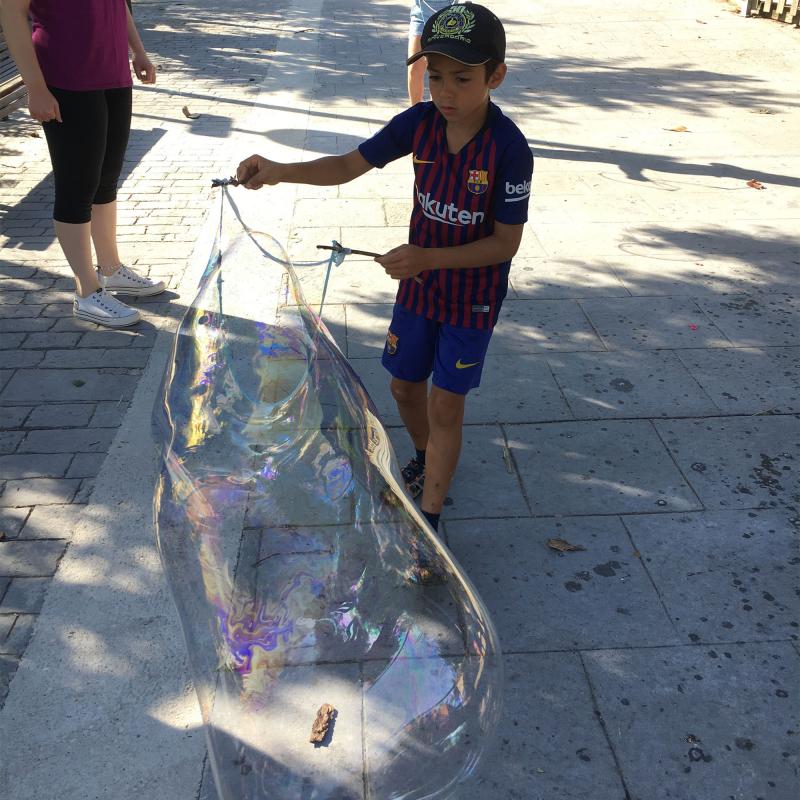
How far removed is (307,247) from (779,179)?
3.67 metres

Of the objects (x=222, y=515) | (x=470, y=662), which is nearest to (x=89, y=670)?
(x=222, y=515)

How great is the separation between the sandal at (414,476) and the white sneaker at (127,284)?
2061 millimetres

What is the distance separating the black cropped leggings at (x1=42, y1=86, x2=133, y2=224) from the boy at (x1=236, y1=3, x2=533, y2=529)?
5.48ft

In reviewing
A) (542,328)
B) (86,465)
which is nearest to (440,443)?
(86,465)

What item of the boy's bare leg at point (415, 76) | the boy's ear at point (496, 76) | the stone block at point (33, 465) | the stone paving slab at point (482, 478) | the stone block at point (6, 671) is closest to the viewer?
the boy's ear at point (496, 76)

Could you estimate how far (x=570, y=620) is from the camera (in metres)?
2.67

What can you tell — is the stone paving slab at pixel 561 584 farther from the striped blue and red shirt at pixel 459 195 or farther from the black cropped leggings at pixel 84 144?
the black cropped leggings at pixel 84 144

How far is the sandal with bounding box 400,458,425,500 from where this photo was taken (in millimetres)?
3180

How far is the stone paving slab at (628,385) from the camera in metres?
3.72

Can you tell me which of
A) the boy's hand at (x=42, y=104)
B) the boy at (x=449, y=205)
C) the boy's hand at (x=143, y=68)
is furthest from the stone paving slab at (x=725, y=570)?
the boy's hand at (x=143, y=68)

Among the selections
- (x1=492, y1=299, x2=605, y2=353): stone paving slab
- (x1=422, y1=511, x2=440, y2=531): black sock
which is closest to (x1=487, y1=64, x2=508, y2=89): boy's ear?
(x1=422, y1=511, x2=440, y2=531): black sock

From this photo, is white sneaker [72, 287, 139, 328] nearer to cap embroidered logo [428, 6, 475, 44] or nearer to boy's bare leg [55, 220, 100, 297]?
boy's bare leg [55, 220, 100, 297]

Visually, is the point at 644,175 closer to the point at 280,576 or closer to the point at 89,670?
the point at 280,576

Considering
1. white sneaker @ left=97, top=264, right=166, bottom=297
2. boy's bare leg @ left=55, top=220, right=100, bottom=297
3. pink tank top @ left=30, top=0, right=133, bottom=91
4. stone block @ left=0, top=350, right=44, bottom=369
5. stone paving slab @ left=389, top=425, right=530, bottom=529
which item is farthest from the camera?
white sneaker @ left=97, top=264, right=166, bottom=297
